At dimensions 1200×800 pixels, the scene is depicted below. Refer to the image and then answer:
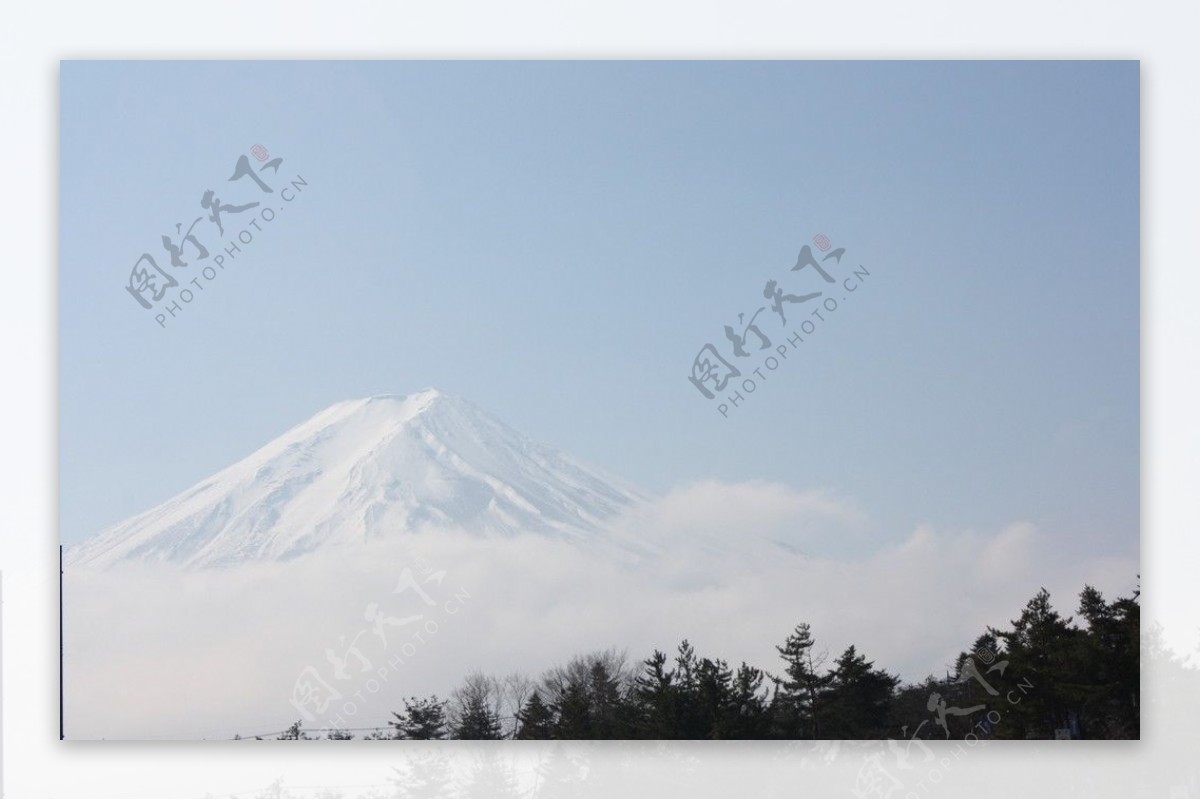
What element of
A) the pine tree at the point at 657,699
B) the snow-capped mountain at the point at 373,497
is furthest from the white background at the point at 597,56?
the snow-capped mountain at the point at 373,497

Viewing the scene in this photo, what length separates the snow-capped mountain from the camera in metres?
4.14

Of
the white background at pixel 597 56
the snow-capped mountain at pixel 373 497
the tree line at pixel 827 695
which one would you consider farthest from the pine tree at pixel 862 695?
the snow-capped mountain at pixel 373 497

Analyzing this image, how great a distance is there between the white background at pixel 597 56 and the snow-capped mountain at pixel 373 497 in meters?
0.47

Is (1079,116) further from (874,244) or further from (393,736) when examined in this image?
(393,736)

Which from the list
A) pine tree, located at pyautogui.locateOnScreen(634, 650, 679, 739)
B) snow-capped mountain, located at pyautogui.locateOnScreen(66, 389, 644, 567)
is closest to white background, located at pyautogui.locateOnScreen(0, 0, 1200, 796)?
pine tree, located at pyautogui.locateOnScreen(634, 650, 679, 739)

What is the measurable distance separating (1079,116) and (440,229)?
82.4 inches

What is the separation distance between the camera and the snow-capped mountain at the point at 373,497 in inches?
163

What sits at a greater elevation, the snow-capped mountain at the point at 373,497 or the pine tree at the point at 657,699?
the snow-capped mountain at the point at 373,497

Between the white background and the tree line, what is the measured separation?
0.22 feet

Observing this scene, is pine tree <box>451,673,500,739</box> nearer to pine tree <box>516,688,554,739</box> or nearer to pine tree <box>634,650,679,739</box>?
pine tree <box>516,688,554,739</box>

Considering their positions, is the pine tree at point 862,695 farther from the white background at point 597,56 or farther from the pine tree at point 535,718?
the pine tree at point 535,718

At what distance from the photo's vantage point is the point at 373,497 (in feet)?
13.8

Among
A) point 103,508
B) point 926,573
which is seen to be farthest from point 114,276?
point 926,573

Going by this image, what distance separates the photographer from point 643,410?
4215 mm
